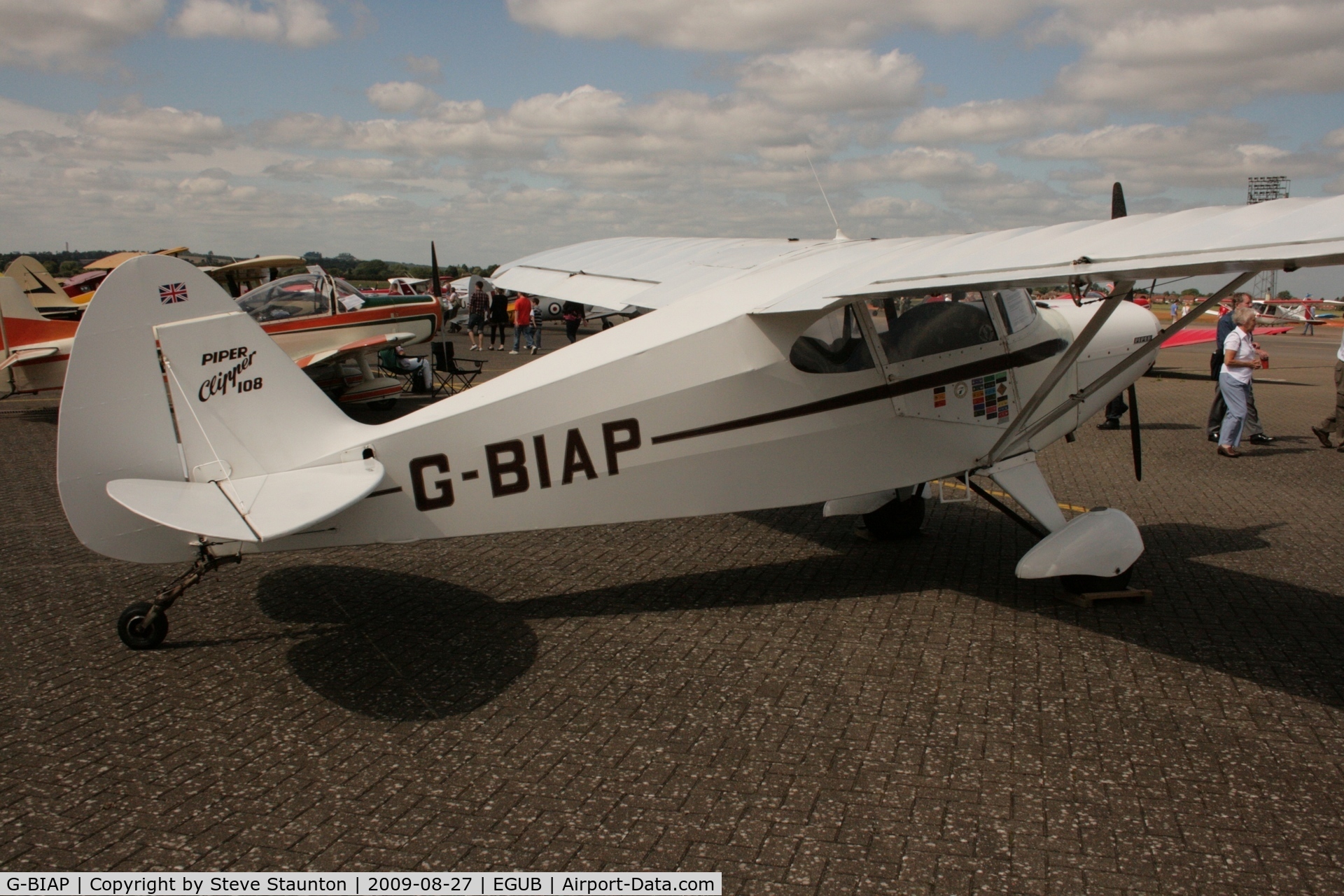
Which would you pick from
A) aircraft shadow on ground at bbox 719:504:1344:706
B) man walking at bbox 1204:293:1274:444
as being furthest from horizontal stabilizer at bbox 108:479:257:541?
man walking at bbox 1204:293:1274:444

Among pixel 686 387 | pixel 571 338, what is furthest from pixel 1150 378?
pixel 686 387

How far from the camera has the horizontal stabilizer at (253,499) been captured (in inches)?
146

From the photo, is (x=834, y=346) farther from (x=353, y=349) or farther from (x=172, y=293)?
(x=353, y=349)

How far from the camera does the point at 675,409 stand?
4797 millimetres

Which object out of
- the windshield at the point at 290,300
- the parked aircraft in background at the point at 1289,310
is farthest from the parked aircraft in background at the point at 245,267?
the parked aircraft in background at the point at 1289,310

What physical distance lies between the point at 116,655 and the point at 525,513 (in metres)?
2.16

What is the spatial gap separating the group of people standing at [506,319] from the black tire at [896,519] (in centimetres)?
1731

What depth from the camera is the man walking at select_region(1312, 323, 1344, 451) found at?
9.92m

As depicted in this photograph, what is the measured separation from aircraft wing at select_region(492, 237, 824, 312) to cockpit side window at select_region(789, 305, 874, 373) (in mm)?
1447

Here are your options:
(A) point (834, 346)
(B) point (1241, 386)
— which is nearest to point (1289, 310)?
(B) point (1241, 386)

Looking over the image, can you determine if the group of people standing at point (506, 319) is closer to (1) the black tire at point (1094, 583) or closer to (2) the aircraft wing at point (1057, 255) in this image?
(2) the aircraft wing at point (1057, 255)

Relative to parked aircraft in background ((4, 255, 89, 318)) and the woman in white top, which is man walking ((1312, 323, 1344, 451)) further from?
parked aircraft in background ((4, 255, 89, 318))

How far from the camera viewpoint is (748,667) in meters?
4.42

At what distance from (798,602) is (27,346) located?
12173 millimetres
